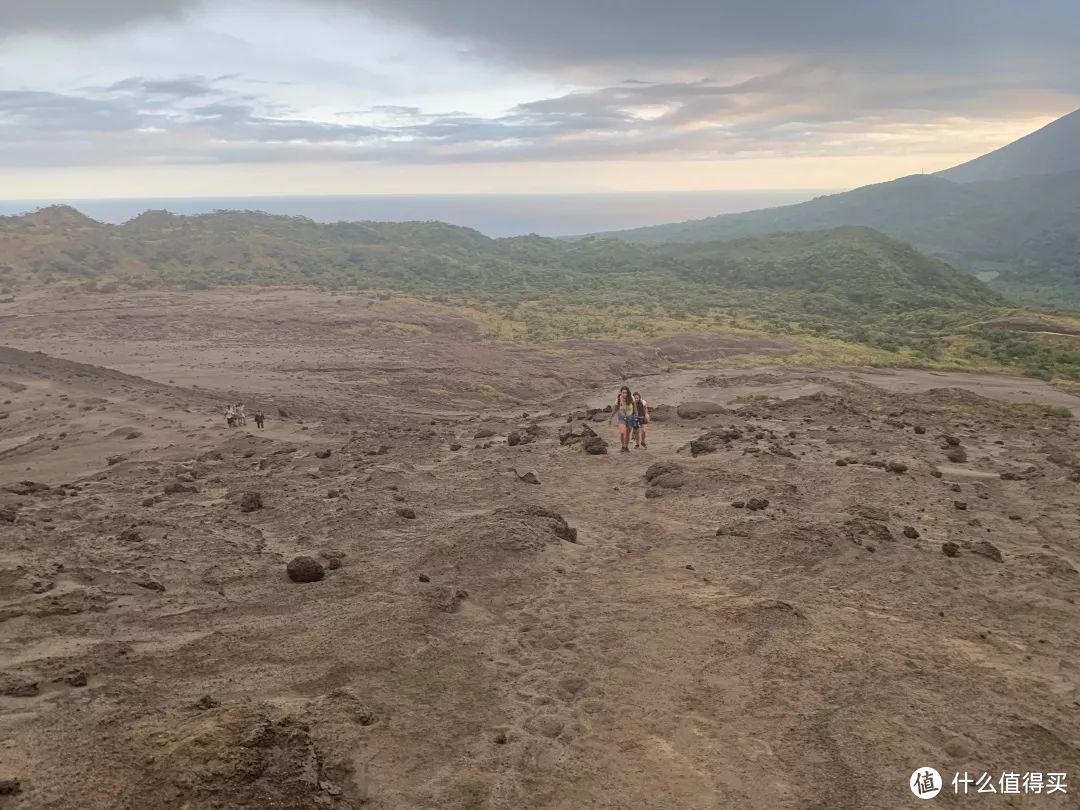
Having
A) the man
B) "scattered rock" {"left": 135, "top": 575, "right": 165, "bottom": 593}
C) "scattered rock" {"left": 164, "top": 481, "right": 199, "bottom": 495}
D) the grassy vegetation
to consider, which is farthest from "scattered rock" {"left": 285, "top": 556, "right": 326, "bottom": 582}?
the grassy vegetation

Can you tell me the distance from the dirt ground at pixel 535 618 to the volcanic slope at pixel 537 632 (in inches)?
1.4

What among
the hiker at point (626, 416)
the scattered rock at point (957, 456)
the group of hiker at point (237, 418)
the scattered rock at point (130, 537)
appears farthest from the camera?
the group of hiker at point (237, 418)

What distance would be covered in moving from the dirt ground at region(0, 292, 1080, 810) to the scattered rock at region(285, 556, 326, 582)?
0.88ft

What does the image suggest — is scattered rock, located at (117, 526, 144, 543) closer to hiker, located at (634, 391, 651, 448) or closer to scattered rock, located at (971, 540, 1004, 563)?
hiker, located at (634, 391, 651, 448)

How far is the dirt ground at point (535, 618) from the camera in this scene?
18.0ft

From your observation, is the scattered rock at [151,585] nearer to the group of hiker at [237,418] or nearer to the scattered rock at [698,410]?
the group of hiker at [237,418]

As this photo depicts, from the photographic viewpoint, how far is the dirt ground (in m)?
5.48

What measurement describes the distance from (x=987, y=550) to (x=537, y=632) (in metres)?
6.70

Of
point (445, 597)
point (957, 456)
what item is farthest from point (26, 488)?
point (957, 456)

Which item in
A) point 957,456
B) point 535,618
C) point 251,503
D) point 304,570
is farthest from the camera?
point 957,456

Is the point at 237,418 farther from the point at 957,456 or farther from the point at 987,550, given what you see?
the point at 957,456

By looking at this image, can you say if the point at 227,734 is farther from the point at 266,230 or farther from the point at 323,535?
the point at 266,230

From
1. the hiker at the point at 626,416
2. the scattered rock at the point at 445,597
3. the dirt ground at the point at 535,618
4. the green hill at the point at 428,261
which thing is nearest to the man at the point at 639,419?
the hiker at the point at 626,416

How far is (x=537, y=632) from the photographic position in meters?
7.98
